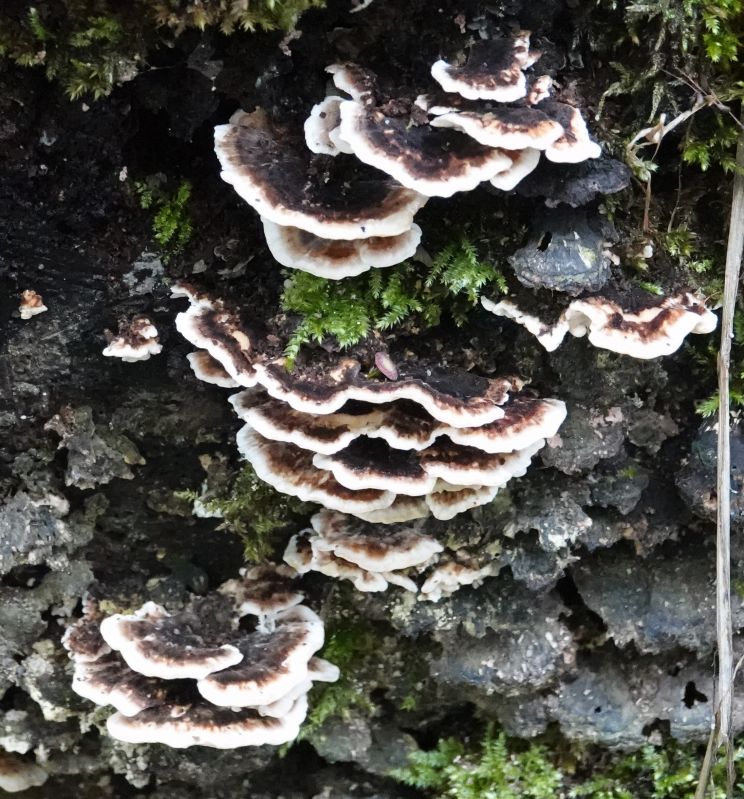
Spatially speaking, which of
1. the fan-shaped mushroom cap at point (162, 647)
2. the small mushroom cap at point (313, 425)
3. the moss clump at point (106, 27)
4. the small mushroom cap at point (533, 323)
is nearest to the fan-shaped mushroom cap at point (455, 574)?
the fan-shaped mushroom cap at point (162, 647)

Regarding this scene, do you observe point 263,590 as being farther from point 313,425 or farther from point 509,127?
point 509,127

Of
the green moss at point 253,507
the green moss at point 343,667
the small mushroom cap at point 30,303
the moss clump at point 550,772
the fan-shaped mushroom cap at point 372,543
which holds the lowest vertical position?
the moss clump at point 550,772

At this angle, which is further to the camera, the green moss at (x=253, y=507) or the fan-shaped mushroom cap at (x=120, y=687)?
the green moss at (x=253, y=507)

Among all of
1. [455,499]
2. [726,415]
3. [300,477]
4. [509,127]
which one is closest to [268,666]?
[300,477]

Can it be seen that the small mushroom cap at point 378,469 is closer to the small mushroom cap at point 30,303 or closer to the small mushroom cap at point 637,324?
the small mushroom cap at point 637,324

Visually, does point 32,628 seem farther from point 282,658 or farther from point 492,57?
point 492,57

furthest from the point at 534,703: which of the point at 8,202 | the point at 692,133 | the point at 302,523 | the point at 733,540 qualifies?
the point at 8,202

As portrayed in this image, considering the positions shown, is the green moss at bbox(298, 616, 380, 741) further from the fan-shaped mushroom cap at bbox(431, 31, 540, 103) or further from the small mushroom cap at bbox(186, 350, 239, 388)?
the fan-shaped mushroom cap at bbox(431, 31, 540, 103)

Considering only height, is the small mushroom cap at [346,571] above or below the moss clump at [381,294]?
below
